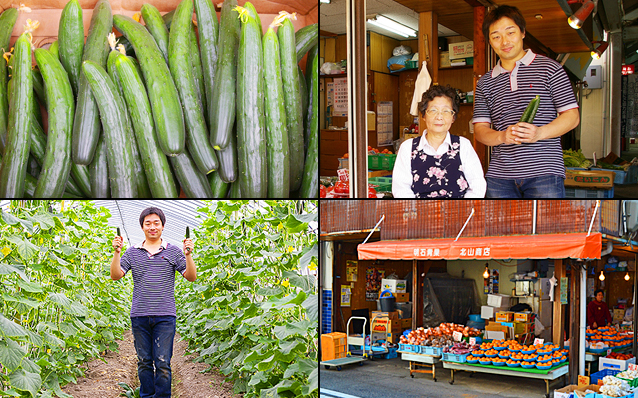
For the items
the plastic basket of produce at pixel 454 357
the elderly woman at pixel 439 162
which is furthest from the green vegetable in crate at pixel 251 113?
the plastic basket of produce at pixel 454 357

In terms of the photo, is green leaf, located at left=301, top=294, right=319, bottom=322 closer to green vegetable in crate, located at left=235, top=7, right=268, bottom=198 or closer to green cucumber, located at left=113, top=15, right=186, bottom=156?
green vegetable in crate, located at left=235, top=7, right=268, bottom=198

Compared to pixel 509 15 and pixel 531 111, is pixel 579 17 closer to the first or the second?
pixel 509 15

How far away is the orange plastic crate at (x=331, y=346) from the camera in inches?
197

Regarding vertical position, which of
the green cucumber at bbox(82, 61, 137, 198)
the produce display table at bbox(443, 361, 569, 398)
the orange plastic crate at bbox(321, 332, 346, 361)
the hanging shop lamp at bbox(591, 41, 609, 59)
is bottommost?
the produce display table at bbox(443, 361, 569, 398)

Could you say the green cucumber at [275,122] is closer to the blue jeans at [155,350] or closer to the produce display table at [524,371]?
the blue jeans at [155,350]

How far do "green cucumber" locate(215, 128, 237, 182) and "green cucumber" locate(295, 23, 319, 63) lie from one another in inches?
15.1

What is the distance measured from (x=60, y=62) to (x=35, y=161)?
37cm

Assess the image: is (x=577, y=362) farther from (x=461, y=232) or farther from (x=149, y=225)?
(x=149, y=225)

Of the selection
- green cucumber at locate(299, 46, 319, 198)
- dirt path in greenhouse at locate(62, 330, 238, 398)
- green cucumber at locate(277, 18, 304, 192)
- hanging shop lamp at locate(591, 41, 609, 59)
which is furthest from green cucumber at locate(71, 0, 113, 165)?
hanging shop lamp at locate(591, 41, 609, 59)

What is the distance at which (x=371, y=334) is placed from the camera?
24.3 ft

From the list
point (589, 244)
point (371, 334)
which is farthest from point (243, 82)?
point (371, 334)

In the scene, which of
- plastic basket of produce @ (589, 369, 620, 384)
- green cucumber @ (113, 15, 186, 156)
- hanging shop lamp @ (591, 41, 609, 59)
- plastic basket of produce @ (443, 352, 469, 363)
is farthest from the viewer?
plastic basket of produce @ (443, 352, 469, 363)

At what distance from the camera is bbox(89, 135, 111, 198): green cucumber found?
6.09 feet

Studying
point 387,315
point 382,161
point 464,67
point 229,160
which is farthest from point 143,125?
point 387,315
